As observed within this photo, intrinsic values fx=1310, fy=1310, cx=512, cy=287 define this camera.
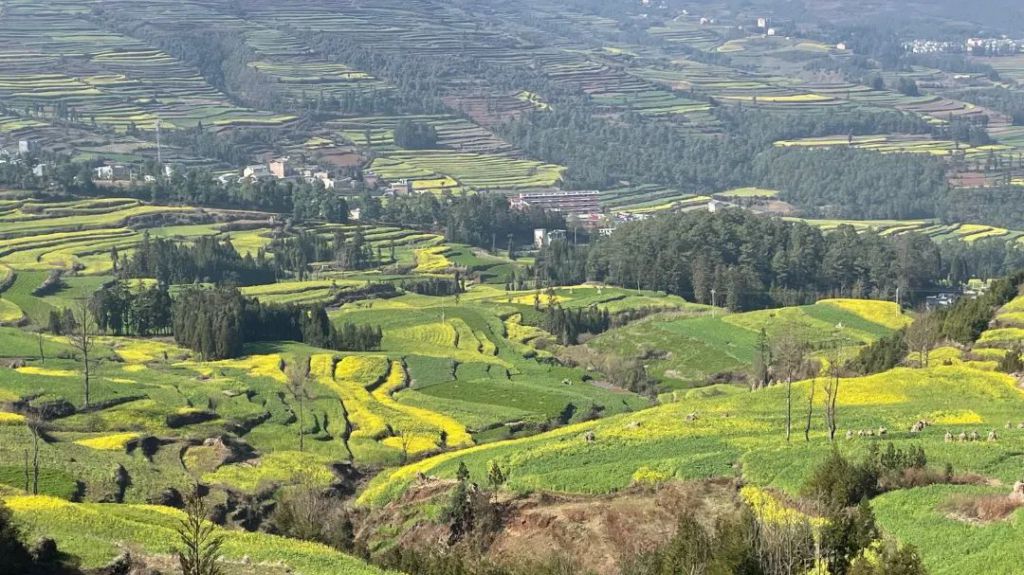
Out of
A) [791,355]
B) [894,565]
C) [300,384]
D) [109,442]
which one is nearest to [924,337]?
[791,355]

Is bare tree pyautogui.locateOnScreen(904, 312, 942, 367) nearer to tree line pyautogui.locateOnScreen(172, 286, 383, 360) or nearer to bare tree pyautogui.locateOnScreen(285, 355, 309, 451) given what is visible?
bare tree pyautogui.locateOnScreen(285, 355, 309, 451)

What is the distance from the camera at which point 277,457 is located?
55.9 m

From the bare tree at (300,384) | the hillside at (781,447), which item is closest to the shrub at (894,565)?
the hillside at (781,447)

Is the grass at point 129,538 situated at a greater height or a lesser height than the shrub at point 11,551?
lesser

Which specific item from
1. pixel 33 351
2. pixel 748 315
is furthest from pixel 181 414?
pixel 748 315

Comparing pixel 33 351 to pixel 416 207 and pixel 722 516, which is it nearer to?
pixel 722 516

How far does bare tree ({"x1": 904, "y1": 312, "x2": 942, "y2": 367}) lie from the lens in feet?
206

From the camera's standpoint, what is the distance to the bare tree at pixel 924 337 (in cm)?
6294

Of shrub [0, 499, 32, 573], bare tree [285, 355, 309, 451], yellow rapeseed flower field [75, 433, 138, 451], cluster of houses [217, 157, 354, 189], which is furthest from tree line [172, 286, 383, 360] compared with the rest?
cluster of houses [217, 157, 354, 189]

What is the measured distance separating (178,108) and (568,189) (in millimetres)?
60089

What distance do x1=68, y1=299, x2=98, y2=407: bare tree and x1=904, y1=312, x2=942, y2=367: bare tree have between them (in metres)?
39.6

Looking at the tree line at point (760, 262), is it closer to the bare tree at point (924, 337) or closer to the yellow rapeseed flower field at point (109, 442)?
the bare tree at point (924, 337)

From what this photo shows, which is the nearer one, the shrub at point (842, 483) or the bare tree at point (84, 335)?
the shrub at point (842, 483)

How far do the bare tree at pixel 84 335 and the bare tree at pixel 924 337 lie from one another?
3961 cm
